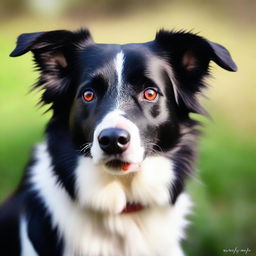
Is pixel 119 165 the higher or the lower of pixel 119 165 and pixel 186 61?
the lower

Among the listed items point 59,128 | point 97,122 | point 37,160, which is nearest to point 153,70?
point 97,122

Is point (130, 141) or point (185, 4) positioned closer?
point (130, 141)

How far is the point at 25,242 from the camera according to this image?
2.94 m

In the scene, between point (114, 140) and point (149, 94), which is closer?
point (114, 140)

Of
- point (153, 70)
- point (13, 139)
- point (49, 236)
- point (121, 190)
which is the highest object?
point (153, 70)

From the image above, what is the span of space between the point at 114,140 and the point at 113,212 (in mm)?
572

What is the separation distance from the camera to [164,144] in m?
2.84

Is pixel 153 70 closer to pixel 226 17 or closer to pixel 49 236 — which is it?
pixel 49 236

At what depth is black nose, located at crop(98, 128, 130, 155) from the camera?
7.79 feet

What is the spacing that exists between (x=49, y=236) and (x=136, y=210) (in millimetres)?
526

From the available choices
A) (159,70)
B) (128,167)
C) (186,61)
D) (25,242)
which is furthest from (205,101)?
(25,242)

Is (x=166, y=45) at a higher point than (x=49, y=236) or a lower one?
higher

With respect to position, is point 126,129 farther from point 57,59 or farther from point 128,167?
point 57,59

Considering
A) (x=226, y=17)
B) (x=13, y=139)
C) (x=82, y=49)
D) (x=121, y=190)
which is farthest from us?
(x=226, y=17)
